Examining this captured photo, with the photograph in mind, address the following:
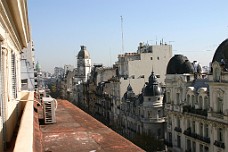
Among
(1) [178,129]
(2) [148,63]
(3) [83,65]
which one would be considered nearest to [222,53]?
(1) [178,129]

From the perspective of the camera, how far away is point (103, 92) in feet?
236

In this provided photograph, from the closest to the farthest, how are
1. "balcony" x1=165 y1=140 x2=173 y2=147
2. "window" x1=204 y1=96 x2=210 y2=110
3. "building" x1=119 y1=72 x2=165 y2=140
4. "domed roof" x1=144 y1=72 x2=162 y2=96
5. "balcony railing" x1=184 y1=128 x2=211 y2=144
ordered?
1. "balcony railing" x1=184 y1=128 x2=211 y2=144
2. "window" x1=204 y1=96 x2=210 y2=110
3. "balcony" x1=165 y1=140 x2=173 y2=147
4. "building" x1=119 y1=72 x2=165 y2=140
5. "domed roof" x1=144 y1=72 x2=162 y2=96

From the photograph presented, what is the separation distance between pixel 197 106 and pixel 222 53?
621 centimetres

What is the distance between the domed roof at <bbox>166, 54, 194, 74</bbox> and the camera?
4141 centimetres

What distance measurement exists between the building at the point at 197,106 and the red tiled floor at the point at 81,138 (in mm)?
23812

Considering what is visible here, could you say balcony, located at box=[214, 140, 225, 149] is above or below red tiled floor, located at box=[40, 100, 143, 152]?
below

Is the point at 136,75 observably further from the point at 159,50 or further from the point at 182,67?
the point at 182,67

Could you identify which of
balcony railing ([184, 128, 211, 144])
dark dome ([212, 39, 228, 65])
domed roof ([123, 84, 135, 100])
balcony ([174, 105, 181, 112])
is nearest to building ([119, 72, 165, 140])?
domed roof ([123, 84, 135, 100])

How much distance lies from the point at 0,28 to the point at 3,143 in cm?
189

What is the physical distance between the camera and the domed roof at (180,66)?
41.4 metres

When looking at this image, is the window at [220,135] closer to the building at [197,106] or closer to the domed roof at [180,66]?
the building at [197,106]

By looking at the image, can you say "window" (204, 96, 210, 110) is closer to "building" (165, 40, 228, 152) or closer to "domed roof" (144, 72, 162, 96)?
"building" (165, 40, 228, 152)

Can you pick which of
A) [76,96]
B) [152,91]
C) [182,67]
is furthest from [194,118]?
[76,96]

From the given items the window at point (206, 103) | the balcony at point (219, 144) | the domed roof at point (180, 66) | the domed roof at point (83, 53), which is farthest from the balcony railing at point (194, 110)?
the domed roof at point (83, 53)
